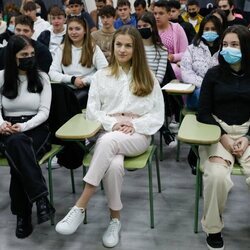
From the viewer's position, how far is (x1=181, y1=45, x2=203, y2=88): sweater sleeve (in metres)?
3.01

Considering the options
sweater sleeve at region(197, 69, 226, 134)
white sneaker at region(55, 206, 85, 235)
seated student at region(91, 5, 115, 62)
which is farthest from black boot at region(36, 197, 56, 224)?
seated student at region(91, 5, 115, 62)

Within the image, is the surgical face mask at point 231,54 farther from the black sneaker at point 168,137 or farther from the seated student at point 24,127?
the black sneaker at point 168,137

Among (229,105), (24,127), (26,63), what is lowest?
(24,127)

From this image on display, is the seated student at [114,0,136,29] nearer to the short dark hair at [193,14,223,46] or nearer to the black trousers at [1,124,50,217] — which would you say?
the short dark hair at [193,14,223,46]

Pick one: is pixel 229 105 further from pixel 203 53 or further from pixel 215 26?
pixel 215 26

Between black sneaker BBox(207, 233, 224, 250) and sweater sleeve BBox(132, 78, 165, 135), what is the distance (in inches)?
25.5

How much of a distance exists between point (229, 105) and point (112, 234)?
95 centimetres

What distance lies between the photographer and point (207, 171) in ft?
6.83

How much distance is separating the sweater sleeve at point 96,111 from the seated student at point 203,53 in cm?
84

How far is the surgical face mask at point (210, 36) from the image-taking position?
3.10 meters

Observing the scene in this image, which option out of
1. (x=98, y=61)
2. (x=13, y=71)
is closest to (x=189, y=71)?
(x=98, y=61)

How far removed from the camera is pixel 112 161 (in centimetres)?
217

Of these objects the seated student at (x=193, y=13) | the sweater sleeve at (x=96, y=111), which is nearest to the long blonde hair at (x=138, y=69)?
the sweater sleeve at (x=96, y=111)

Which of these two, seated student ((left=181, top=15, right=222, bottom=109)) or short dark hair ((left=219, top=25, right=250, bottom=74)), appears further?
seated student ((left=181, top=15, right=222, bottom=109))
